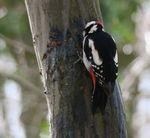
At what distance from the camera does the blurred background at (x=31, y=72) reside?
14.7 feet

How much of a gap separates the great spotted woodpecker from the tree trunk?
0.20ft

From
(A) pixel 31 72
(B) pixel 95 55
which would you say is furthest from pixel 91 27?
(A) pixel 31 72

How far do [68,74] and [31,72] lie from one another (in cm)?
260

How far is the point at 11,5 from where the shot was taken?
475 cm

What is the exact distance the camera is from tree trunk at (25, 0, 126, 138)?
2227 millimetres

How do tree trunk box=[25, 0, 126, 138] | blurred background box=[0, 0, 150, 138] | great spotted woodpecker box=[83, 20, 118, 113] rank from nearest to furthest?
great spotted woodpecker box=[83, 20, 118, 113], tree trunk box=[25, 0, 126, 138], blurred background box=[0, 0, 150, 138]

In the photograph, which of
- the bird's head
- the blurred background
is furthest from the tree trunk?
the blurred background

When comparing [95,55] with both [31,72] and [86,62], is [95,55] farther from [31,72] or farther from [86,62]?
[31,72]

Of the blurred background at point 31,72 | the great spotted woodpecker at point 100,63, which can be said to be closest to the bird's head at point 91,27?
the great spotted woodpecker at point 100,63

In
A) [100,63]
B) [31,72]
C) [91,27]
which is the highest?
[31,72]

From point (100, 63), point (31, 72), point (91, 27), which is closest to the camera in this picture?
point (100, 63)

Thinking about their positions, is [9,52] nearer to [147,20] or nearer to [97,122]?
[147,20]

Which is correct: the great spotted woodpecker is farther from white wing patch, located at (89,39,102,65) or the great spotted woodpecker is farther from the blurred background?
the blurred background

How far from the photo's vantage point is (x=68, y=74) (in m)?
2.27
